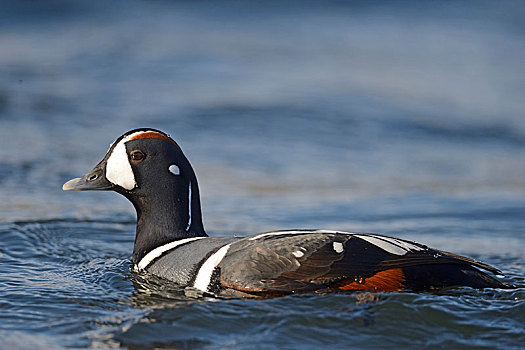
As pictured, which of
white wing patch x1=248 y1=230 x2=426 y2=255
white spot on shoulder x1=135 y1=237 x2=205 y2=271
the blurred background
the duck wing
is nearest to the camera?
the duck wing

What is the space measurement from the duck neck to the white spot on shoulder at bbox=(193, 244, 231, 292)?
77 cm

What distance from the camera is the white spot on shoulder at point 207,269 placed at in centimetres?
602

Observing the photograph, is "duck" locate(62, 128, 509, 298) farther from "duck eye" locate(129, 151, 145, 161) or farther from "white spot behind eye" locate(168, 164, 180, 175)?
"white spot behind eye" locate(168, 164, 180, 175)

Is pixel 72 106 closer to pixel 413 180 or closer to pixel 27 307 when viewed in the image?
pixel 413 180

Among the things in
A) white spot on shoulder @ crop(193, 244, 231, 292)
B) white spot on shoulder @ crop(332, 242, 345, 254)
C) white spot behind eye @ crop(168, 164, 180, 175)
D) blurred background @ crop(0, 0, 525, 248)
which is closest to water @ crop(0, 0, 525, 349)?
blurred background @ crop(0, 0, 525, 248)

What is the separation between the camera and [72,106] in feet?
48.0

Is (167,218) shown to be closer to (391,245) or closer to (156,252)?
(156,252)

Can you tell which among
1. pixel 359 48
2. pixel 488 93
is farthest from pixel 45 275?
pixel 359 48

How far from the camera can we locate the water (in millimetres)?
5535

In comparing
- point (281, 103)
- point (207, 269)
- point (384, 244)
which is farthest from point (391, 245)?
point (281, 103)

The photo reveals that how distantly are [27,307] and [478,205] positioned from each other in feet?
20.8

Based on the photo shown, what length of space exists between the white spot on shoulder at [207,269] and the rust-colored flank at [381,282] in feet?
3.17

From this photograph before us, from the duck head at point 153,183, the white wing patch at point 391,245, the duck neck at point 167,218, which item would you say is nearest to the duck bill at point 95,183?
the duck head at point 153,183

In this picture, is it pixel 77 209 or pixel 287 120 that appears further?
pixel 287 120
